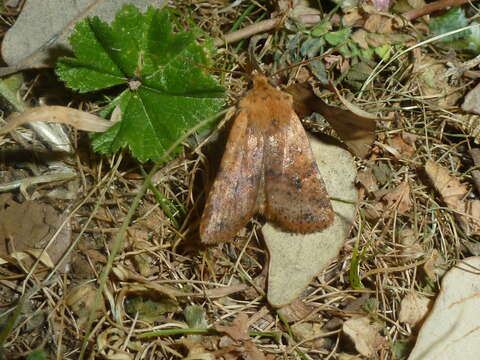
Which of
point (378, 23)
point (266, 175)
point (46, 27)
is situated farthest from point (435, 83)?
point (46, 27)

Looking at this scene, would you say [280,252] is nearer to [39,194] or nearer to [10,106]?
[39,194]

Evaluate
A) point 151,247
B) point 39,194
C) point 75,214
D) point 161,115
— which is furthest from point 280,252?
point 39,194

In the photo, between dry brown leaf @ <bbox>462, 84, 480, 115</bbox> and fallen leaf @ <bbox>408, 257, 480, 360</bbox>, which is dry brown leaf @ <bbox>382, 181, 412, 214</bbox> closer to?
fallen leaf @ <bbox>408, 257, 480, 360</bbox>

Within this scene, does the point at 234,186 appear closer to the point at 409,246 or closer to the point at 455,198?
the point at 409,246

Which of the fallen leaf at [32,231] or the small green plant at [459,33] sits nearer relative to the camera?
the fallen leaf at [32,231]

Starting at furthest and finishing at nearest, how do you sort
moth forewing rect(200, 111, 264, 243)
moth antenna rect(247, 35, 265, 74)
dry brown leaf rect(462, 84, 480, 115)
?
dry brown leaf rect(462, 84, 480, 115) → moth antenna rect(247, 35, 265, 74) → moth forewing rect(200, 111, 264, 243)

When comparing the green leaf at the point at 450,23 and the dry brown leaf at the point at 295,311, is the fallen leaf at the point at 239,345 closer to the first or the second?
the dry brown leaf at the point at 295,311

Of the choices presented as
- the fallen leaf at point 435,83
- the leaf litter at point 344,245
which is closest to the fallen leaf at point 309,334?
the leaf litter at point 344,245

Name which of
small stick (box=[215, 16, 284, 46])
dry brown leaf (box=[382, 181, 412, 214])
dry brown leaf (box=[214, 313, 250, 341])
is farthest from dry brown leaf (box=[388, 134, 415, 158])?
dry brown leaf (box=[214, 313, 250, 341])
